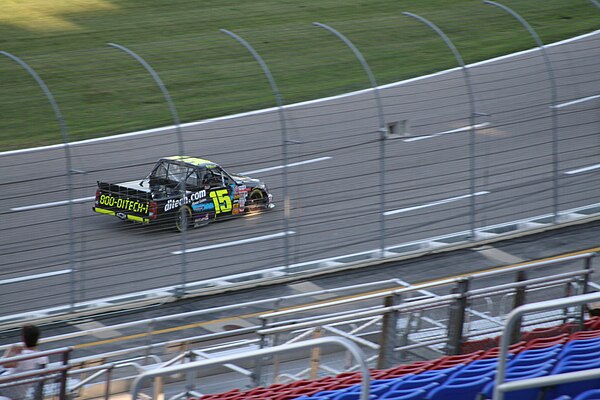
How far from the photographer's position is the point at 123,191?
1421cm

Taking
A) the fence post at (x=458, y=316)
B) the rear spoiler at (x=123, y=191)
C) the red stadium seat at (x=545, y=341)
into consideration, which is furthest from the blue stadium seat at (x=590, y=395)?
the rear spoiler at (x=123, y=191)

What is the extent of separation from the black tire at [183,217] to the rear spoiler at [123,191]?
0.57 m

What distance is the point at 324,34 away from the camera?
595 inches

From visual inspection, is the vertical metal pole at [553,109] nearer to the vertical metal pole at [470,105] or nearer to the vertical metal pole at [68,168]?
the vertical metal pole at [470,105]

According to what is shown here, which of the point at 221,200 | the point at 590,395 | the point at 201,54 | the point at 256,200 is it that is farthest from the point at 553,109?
the point at 590,395

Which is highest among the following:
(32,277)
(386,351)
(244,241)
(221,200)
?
(386,351)

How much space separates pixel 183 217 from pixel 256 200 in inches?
82.2

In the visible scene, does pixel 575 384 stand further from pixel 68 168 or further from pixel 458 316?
pixel 68 168

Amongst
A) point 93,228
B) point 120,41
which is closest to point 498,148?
point 93,228

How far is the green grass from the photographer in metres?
13.6

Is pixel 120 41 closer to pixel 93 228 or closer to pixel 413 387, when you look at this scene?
pixel 93 228

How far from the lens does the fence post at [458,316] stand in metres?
8.25

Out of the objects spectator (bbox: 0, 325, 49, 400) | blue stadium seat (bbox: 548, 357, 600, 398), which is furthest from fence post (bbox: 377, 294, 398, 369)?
spectator (bbox: 0, 325, 49, 400)

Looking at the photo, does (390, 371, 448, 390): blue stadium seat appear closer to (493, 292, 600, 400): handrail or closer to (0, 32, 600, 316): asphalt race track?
(493, 292, 600, 400): handrail
